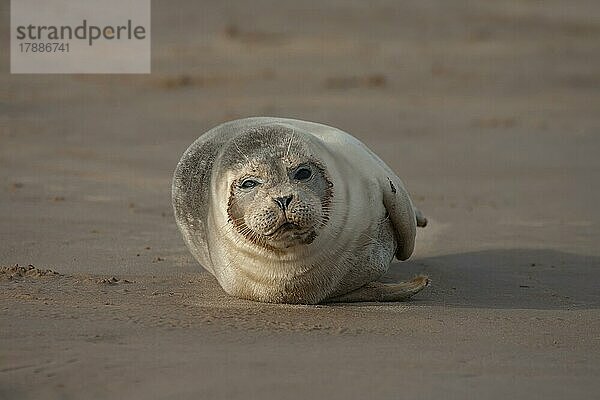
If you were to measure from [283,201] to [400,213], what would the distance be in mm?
935

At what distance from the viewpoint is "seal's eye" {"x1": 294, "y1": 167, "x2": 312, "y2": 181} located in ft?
16.4

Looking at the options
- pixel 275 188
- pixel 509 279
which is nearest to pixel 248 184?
pixel 275 188

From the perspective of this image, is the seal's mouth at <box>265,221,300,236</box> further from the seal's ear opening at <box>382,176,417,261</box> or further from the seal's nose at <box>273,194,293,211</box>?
the seal's ear opening at <box>382,176,417,261</box>

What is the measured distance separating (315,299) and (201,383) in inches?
56.0

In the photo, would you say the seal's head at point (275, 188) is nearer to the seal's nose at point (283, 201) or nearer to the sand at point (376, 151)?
the seal's nose at point (283, 201)

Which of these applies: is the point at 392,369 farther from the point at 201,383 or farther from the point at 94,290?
the point at 94,290

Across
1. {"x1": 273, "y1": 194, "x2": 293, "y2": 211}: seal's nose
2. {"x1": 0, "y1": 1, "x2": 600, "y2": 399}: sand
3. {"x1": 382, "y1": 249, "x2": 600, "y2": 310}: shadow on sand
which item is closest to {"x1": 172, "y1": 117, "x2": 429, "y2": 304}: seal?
{"x1": 273, "y1": 194, "x2": 293, "y2": 211}: seal's nose

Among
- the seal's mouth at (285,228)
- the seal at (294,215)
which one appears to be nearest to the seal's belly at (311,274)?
the seal at (294,215)

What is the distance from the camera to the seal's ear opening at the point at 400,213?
5.52 metres

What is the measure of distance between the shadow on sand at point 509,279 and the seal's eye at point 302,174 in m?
0.79

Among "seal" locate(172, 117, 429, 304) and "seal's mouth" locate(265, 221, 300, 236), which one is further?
"seal" locate(172, 117, 429, 304)

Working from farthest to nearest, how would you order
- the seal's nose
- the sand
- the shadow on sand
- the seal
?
the shadow on sand < the seal < the seal's nose < the sand

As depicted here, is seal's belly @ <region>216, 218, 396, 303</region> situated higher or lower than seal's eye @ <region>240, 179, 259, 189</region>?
lower

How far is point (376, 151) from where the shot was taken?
1069 centimetres
